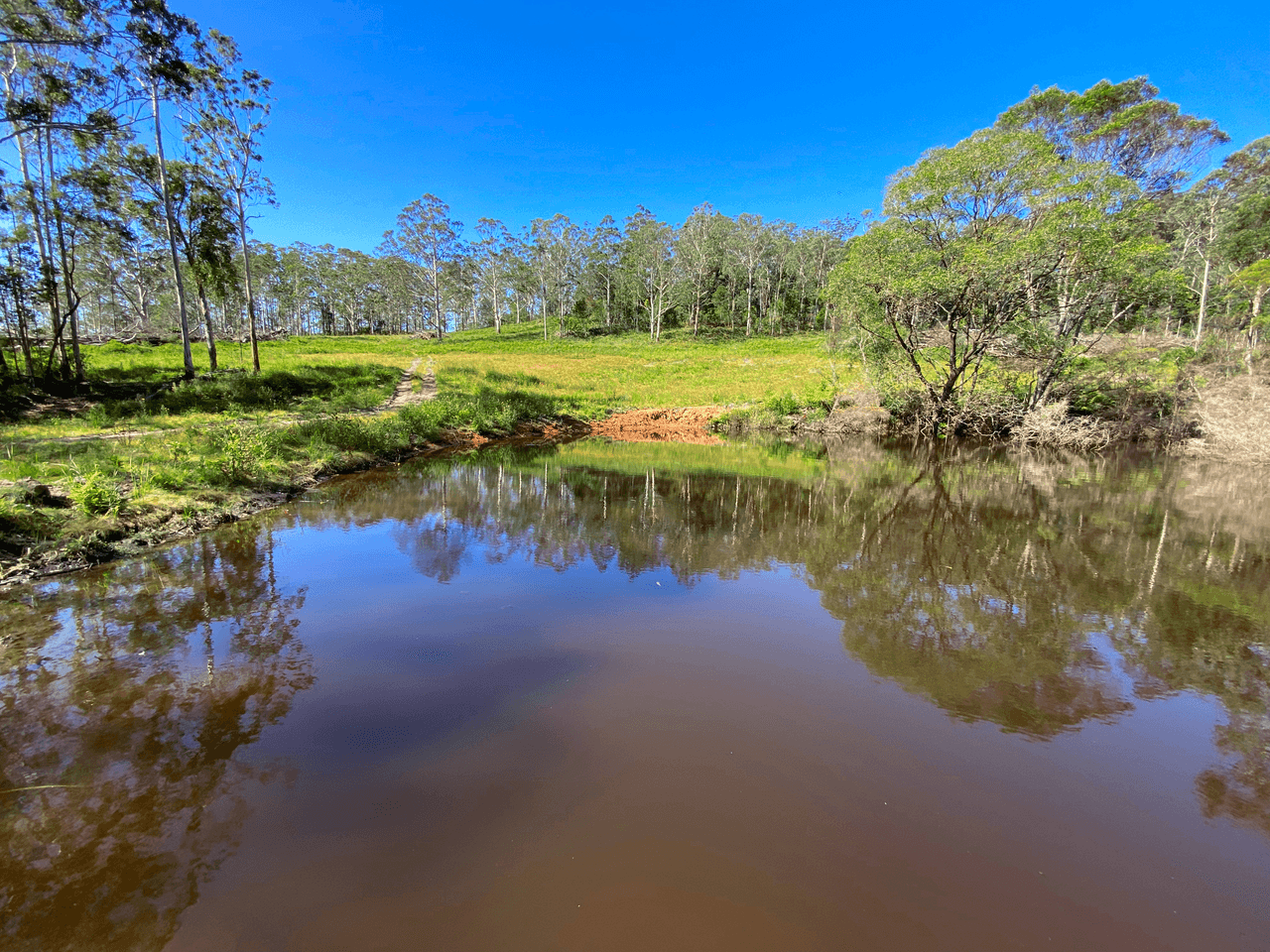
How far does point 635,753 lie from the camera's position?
11.4 ft

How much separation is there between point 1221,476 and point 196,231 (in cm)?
3647

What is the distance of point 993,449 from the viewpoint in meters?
18.9

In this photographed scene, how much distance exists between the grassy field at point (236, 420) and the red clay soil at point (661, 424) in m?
1.37

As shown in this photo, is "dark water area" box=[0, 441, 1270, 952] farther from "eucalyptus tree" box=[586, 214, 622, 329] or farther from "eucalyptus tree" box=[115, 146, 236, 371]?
"eucalyptus tree" box=[586, 214, 622, 329]

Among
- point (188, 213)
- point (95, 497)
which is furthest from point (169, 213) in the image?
point (95, 497)

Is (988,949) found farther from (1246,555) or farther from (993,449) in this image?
(993,449)

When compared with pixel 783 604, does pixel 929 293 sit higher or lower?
higher

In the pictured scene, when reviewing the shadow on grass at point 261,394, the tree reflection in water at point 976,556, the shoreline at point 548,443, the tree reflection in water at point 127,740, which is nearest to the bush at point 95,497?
the shoreline at point 548,443

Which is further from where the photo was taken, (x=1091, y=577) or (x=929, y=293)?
(x=929, y=293)

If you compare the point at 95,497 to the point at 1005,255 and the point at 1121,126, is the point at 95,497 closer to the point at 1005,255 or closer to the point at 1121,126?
the point at 1005,255

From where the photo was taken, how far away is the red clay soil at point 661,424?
74.0 feet

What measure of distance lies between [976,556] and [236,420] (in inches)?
708

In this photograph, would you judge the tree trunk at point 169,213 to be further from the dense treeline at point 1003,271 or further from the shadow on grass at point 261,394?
the dense treeline at point 1003,271

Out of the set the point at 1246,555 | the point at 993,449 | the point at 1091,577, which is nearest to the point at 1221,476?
the point at 993,449
